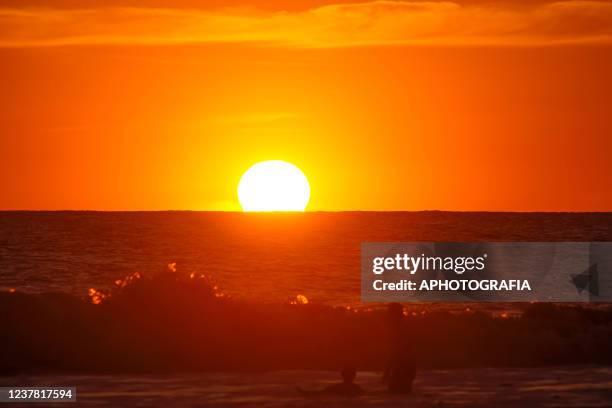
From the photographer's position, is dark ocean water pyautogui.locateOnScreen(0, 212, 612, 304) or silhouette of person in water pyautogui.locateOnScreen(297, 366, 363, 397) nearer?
silhouette of person in water pyautogui.locateOnScreen(297, 366, 363, 397)

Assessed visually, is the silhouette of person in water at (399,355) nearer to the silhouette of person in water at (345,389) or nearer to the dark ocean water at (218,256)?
the silhouette of person in water at (345,389)

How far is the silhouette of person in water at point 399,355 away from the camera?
25969 millimetres

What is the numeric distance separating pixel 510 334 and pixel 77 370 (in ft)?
42.9

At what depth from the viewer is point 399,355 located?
26.2 metres

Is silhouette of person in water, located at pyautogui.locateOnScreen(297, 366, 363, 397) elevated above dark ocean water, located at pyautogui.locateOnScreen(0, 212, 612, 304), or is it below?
below

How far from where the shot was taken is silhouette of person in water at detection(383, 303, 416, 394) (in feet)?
85.2

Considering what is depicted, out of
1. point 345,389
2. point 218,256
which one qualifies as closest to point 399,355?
point 345,389

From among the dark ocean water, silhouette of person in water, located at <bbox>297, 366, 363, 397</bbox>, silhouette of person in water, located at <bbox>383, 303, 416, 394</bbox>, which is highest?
the dark ocean water

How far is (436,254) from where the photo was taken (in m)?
113

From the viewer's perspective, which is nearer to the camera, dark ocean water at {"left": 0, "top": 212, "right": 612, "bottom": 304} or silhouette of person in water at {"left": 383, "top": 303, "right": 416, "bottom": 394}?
silhouette of person in water at {"left": 383, "top": 303, "right": 416, "bottom": 394}

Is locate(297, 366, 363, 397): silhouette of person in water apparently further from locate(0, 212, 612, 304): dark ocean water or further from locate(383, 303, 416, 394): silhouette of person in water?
locate(0, 212, 612, 304): dark ocean water

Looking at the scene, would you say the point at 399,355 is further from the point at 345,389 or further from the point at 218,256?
the point at 218,256

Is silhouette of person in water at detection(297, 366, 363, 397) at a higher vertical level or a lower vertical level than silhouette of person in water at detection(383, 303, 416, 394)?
lower

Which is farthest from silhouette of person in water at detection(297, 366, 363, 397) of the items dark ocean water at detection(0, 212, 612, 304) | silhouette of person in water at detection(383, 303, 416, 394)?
dark ocean water at detection(0, 212, 612, 304)
